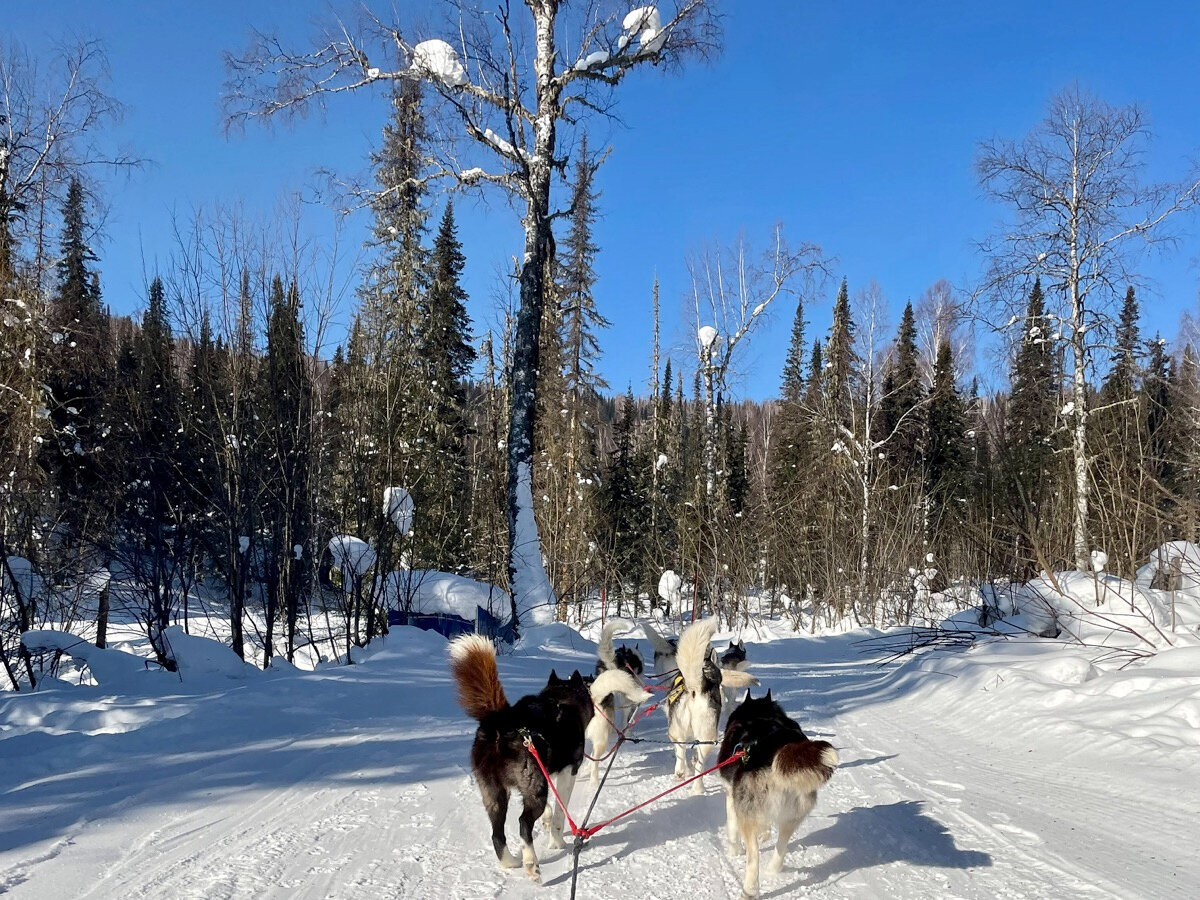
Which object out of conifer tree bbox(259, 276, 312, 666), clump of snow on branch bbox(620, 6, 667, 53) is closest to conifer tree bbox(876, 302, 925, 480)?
clump of snow on branch bbox(620, 6, 667, 53)

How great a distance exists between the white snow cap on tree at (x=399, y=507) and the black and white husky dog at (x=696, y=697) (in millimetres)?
6811

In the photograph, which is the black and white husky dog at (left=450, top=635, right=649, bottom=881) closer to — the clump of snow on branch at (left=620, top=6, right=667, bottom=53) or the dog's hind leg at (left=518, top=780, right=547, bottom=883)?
the dog's hind leg at (left=518, top=780, right=547, bottom=883)

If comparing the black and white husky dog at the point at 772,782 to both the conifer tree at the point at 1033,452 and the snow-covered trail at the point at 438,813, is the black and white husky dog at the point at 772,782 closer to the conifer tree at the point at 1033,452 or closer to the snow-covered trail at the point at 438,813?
the snow-covered trail at the point at 438,813

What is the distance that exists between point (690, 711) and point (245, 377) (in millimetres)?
8015

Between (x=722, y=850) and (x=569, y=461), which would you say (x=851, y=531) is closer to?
(x=569, y=461)

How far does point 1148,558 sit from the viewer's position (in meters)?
10.4

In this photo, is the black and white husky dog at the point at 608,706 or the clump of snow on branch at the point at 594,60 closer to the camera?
the black and white husky dog at the point at 608,706

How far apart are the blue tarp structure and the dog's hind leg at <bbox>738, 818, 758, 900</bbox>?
8729 mm

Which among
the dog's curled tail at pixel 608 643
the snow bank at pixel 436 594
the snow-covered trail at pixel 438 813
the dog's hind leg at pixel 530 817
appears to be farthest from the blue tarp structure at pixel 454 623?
the dog's hind leg at pixel 530 817

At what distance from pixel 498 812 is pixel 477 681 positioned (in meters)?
0.65

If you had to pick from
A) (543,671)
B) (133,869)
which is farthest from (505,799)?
(543,671)

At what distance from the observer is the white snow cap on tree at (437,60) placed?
11562 mm

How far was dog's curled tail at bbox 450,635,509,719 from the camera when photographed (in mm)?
3869

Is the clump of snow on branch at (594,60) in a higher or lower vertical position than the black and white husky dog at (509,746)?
higher
